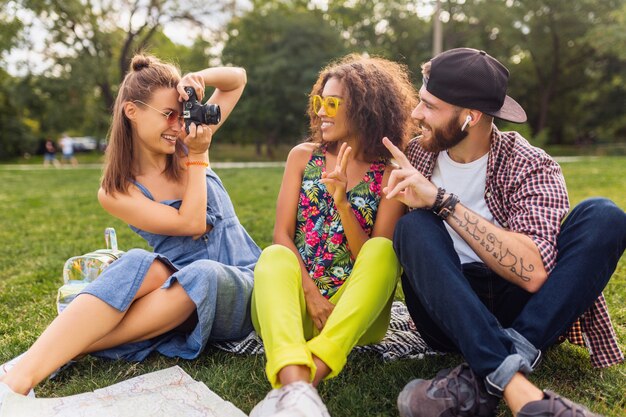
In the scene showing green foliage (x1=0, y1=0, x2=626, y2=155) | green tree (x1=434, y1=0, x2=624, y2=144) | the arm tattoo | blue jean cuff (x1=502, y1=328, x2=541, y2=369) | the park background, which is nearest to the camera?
blue jean cuff (x1=502, y1=328, x2=541, y2=369)

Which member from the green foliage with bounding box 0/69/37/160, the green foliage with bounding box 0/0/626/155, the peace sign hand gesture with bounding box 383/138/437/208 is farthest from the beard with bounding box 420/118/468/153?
the green foliage with bounding box 0/69/37/160

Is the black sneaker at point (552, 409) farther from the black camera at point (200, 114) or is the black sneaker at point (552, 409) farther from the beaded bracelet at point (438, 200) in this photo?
the black camera at point (200, 114)

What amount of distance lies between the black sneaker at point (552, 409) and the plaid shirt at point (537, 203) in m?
0.59

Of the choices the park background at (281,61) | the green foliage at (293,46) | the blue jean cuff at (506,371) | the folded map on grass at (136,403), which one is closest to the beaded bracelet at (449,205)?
the blue jean cuff at (506,371)

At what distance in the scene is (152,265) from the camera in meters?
2.60

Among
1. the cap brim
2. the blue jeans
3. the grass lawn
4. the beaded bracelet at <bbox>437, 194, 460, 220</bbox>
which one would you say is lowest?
the grass lawn

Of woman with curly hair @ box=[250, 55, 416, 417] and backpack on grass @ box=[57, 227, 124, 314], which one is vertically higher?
woman with curly hair @ box=[250, 55, 416, 417]

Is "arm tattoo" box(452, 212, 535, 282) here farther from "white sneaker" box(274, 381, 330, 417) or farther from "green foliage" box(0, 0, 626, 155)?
"green foliage" box(0, 0, 626, 155)

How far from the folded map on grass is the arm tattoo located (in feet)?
3.84

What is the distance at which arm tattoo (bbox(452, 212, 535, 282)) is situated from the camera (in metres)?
2.27

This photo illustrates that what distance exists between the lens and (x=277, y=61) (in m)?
27.2

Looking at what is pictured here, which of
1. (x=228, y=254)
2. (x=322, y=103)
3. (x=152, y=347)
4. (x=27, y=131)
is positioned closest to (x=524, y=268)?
(x=322, y=103)

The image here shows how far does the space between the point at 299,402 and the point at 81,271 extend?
177 centimetres

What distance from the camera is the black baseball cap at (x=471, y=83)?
2.54 meters
